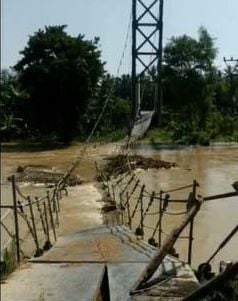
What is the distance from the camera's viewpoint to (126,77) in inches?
727

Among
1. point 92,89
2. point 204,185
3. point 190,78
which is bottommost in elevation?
point 204,185

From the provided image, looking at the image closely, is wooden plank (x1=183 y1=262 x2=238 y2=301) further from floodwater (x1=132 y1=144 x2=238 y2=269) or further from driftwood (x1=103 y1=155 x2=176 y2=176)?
driftwood (x1=103 y1=155 x2=176 y2=176)

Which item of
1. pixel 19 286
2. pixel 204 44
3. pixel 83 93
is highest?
pixel 204 44

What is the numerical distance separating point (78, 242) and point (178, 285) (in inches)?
45.7

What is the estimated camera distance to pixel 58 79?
43.1 feet

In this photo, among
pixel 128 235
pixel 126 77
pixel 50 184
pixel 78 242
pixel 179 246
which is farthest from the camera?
pixel 126 77

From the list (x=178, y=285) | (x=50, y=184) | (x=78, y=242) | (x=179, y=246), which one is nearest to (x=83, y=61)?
(x=50, y=184)

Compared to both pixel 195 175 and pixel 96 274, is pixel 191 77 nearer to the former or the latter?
pixel 195 175

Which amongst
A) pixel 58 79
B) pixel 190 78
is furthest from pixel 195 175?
pixel 190 78

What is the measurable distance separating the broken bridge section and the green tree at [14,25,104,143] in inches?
367

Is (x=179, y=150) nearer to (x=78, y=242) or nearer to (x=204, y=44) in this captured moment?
(x=204, y=44)

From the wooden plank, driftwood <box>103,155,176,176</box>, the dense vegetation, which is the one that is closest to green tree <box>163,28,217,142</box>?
the dense vegetation

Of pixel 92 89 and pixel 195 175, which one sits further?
pixel 92 89

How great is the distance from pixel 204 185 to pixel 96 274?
6532 mm
